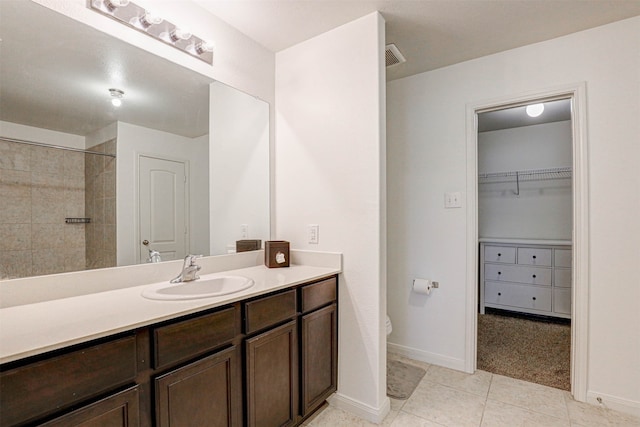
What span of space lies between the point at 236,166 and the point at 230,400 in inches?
52.2

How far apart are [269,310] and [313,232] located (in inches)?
27.6

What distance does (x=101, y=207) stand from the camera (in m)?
1.39

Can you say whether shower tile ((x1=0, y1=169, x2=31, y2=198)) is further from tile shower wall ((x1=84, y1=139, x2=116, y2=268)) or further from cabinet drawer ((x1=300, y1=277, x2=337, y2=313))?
cabinet drawer ((x1=300, y1=277, x2=337, y2=313))

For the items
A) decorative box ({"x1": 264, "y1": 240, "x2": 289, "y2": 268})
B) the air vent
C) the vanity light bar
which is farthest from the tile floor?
the air vent

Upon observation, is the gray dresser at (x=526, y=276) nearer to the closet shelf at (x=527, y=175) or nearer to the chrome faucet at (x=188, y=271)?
the closet shelf at (x=527, y=175)

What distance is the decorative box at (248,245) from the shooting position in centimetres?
198

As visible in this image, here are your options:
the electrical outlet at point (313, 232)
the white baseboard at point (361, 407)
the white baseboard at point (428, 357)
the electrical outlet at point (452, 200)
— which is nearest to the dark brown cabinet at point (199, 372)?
the white baseboard at point (361, 407)

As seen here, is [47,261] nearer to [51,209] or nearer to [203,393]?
[51,209]

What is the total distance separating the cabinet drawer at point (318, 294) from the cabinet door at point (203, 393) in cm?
45

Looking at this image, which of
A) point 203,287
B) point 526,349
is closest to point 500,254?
point 526,349

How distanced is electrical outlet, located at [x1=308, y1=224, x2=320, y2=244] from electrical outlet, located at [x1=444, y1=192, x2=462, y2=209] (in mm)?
1088

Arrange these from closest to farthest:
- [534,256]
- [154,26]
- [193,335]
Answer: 1. [193,335]
2. [154,26]
3. [534,256]

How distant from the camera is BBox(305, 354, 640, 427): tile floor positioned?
5.69 ft

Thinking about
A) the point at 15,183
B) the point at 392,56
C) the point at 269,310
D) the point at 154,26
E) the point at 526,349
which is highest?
the point at 392,56
